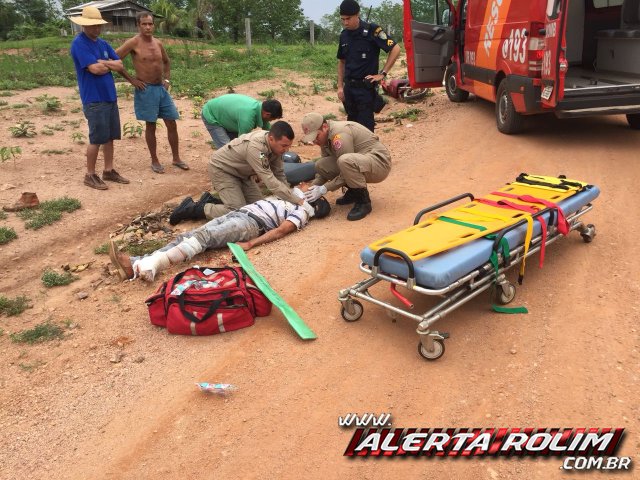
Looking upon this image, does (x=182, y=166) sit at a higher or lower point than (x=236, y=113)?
lower

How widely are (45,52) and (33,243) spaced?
1554cm

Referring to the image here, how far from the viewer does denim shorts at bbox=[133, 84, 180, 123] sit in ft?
22.5

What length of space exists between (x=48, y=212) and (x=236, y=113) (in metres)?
2.38

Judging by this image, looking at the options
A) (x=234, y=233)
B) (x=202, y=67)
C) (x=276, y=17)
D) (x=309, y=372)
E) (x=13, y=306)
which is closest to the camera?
(x=309, y=372)

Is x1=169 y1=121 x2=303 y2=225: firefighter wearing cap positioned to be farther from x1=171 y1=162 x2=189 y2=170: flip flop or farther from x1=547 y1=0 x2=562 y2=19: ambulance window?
x1=547 y1=0 x2=562 y2=19: ambulance window

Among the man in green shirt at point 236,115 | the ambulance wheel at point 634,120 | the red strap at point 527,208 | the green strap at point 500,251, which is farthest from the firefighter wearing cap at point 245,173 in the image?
the ambulance wheel at point 634,120

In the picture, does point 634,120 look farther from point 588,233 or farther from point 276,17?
point 276,17

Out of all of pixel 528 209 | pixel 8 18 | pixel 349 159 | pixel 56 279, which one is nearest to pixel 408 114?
pixel 349 159

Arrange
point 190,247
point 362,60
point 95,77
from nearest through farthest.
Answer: point 190,247 < point 95,77 < point 362,60

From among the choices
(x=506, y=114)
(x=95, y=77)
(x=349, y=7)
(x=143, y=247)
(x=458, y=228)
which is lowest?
(x=143, y=247)

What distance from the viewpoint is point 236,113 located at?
627 centimetres

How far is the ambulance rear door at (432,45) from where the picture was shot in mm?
9078

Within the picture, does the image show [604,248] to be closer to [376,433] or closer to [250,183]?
[376,433]

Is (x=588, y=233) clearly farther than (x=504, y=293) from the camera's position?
Yes
